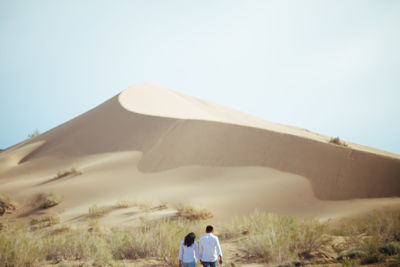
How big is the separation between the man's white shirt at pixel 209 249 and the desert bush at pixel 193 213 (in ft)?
19.3

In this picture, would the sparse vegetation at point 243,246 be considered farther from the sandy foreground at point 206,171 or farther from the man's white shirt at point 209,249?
the sandy foreground at point 206,171

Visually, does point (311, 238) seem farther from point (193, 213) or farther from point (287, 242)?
point (193, 213)

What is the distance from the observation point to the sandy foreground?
38.9 feet

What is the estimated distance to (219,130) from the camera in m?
19.2

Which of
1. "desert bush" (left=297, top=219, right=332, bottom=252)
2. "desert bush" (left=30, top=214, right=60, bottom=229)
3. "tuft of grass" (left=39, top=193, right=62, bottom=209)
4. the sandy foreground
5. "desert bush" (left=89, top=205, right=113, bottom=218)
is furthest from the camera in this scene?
"tuft of grass" (left=39, top=193, right=62, bottom=209)

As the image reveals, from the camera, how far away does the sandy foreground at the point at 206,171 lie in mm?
11852

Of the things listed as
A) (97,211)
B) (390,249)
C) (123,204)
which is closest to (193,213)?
(123,204)

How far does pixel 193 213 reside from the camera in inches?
431

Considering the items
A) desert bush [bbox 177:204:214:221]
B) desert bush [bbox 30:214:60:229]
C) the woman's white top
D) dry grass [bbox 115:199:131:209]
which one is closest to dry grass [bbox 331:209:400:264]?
the woman's white top

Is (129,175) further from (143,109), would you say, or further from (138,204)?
(143,109)

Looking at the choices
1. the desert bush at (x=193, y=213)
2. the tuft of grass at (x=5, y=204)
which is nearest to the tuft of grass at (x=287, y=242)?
the desert bush at (x=193, y=213)

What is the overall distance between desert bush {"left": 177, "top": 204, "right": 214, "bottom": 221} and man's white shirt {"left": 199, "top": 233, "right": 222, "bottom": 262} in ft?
19.3

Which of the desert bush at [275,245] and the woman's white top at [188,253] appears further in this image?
the desert bush at [275,245]

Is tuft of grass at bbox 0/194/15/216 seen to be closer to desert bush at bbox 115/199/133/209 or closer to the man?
desert bush at bbox 115/199/133/209
